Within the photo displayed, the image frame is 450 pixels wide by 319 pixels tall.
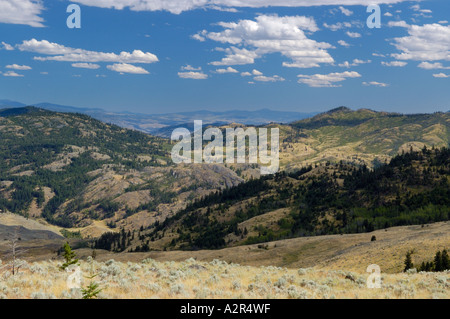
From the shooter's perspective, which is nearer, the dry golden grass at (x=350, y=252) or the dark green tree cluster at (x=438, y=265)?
the dark green tree cluster at (x=438, y=265)

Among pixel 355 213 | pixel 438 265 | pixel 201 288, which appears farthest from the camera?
pixel 355 213

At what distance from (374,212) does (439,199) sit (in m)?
27.2

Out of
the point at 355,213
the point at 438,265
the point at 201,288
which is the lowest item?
the point at 355,213

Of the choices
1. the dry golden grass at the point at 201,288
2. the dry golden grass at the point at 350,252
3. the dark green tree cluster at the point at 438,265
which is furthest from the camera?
the dry golden grass at the point at 350,252

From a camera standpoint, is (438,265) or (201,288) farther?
(438,265)

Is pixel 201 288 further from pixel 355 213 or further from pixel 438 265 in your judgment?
pixel 355 213

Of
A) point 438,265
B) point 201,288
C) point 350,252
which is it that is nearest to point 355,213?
point 350,252

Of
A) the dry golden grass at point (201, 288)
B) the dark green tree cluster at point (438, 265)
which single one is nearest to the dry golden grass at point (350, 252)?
the dark green tree cluster at point (438, 265)

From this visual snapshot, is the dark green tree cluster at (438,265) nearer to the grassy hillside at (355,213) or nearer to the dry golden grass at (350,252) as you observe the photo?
the dry golden grass at (350,252)

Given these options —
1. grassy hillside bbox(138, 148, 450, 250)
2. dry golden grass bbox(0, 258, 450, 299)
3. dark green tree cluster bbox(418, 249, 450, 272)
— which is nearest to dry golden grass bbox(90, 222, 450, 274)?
dark green tree cluster bbox(418, 249, 450, 272)

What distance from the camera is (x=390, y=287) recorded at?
25.0 meters

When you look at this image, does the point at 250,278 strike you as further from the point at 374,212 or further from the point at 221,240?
the point at 374,212

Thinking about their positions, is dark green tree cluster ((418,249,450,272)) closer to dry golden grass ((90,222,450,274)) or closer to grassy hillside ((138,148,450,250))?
dry golden grass ((90,222,450,274))
